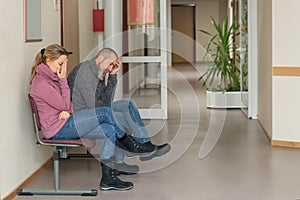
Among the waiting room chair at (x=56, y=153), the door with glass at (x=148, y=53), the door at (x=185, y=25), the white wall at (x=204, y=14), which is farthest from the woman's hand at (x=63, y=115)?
the door at (x=185, y=25)

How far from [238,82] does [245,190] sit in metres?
5.53

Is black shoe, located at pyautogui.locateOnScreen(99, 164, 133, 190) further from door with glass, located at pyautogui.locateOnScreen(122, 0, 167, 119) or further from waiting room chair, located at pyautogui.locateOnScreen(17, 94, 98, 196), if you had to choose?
door with glass, located at pyautogui.locateOnScreen(122, 0, 167, 119)

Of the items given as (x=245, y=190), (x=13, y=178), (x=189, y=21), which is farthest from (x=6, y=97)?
(x=189, y=21)

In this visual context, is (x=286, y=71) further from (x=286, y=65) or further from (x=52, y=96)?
(x=52, y=96)

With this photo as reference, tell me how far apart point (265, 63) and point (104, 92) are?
2.77 m

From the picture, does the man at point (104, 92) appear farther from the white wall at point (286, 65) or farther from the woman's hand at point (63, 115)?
the white wall at point (286, 65)

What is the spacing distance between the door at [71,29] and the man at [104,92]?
2.17 m

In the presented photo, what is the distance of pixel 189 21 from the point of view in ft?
81.4

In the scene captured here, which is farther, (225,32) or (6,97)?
(225,32)

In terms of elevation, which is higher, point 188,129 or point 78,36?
point 78,36

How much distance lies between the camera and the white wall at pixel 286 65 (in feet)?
19.6

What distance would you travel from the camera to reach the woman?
14.3 feet

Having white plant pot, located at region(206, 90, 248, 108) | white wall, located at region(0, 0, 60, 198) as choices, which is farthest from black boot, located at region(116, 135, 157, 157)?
white plant pot, located at region(206, 90, 248, 108)

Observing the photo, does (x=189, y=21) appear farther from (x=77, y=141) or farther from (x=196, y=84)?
(x=77, y=141)
